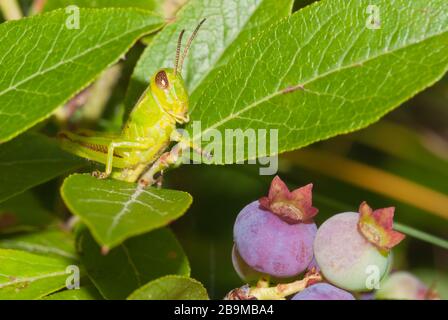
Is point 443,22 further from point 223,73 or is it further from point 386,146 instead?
point 386,146

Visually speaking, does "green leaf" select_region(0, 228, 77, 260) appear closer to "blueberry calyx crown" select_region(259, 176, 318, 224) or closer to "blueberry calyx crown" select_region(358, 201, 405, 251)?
"blueberry calyx crown" select_region(259, 176, 318, 224)

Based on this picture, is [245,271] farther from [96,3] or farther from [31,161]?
[96,3]

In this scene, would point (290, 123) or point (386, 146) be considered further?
point (386, 146)

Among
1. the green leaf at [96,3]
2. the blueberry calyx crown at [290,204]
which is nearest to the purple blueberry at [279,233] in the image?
the blueberry calyx crown at [290,204]

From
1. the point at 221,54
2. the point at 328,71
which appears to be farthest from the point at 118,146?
the point at 328,71

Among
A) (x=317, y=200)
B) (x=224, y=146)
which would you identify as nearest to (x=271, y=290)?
(x=224, y=146)

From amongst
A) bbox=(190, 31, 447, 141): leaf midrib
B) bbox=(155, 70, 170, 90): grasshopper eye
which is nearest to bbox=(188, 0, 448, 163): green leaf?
bbox=(190, 31, 447, 141): leaf midrib
